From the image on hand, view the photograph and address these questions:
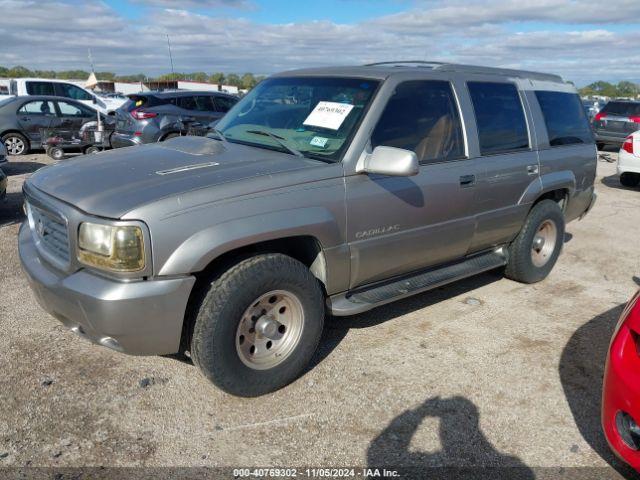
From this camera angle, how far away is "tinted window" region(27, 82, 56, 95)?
15095 millimetres

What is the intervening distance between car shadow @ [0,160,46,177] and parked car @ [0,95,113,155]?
98cm

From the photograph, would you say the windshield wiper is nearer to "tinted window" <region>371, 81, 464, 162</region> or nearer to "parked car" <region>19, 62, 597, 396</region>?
"parked car" <region>19, 62, 597, 396</region>

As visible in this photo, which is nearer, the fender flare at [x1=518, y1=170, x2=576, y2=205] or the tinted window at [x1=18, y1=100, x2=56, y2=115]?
the fender flare at [x1=518, y1=170, x2=576, y2=205]

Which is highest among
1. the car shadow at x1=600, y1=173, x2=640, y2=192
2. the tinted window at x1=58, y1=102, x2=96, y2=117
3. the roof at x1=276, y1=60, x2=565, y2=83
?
the roof at x1=276, y1=60, x2=565, y2=83

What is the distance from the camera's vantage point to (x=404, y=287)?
3771mm

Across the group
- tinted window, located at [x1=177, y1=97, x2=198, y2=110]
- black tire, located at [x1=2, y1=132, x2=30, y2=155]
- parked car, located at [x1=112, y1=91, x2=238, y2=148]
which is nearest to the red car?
parked car, located at [x1=112, y1=91, x2=238, y2=148]

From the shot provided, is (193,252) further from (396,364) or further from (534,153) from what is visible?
(534,153)

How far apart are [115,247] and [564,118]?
172 inches

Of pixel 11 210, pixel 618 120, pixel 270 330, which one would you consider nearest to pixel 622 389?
pixel 270 330

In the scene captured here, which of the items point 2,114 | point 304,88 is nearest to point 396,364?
point 304,88

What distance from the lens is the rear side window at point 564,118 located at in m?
4.84

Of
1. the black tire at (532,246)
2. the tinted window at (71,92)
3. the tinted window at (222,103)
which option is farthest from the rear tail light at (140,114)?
the black tire at (532,246)

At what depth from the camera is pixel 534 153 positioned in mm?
4590

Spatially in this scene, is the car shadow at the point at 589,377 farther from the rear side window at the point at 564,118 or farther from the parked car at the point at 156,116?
the parked car at the point at 156,116
